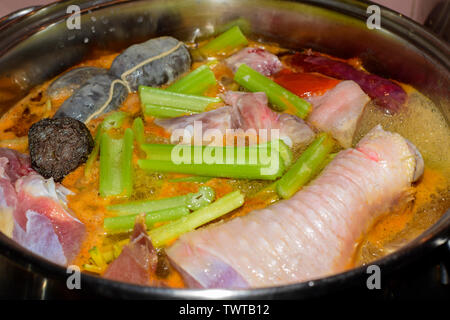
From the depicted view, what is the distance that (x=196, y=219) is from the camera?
2.13 metres

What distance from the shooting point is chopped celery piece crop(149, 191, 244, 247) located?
2082 mm

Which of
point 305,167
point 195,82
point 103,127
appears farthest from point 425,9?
point 103,127

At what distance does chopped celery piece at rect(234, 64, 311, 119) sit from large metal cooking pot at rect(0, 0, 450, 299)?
0.59 m

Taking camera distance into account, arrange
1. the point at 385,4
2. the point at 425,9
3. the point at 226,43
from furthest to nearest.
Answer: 1. the point at 385,4
2. the point at 425,9
3. the point at 226,43

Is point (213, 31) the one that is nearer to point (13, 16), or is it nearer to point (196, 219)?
point (13, 16)

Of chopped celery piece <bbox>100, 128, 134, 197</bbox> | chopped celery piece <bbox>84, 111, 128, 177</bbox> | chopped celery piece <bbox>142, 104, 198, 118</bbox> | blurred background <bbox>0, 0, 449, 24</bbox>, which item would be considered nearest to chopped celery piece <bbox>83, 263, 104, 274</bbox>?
chopped celery piece <bbox>100, 128, 134, 197</bbox>

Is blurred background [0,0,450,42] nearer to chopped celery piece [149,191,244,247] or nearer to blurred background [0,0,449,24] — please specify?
blurred background [0,0,449,24]

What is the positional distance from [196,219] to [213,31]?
68.9 inches

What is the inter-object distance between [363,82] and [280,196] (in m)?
→ 1.07

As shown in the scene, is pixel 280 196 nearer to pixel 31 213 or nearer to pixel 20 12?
pixel 31 213

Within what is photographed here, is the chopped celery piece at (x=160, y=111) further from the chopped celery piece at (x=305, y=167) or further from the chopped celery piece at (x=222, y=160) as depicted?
the chopped celery piece at (x=305, y=167)

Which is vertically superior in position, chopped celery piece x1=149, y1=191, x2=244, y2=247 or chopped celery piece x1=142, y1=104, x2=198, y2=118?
chopped celery piece x1=142, y1=104, x2=198, y2=118

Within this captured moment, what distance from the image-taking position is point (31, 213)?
2.08 metres
